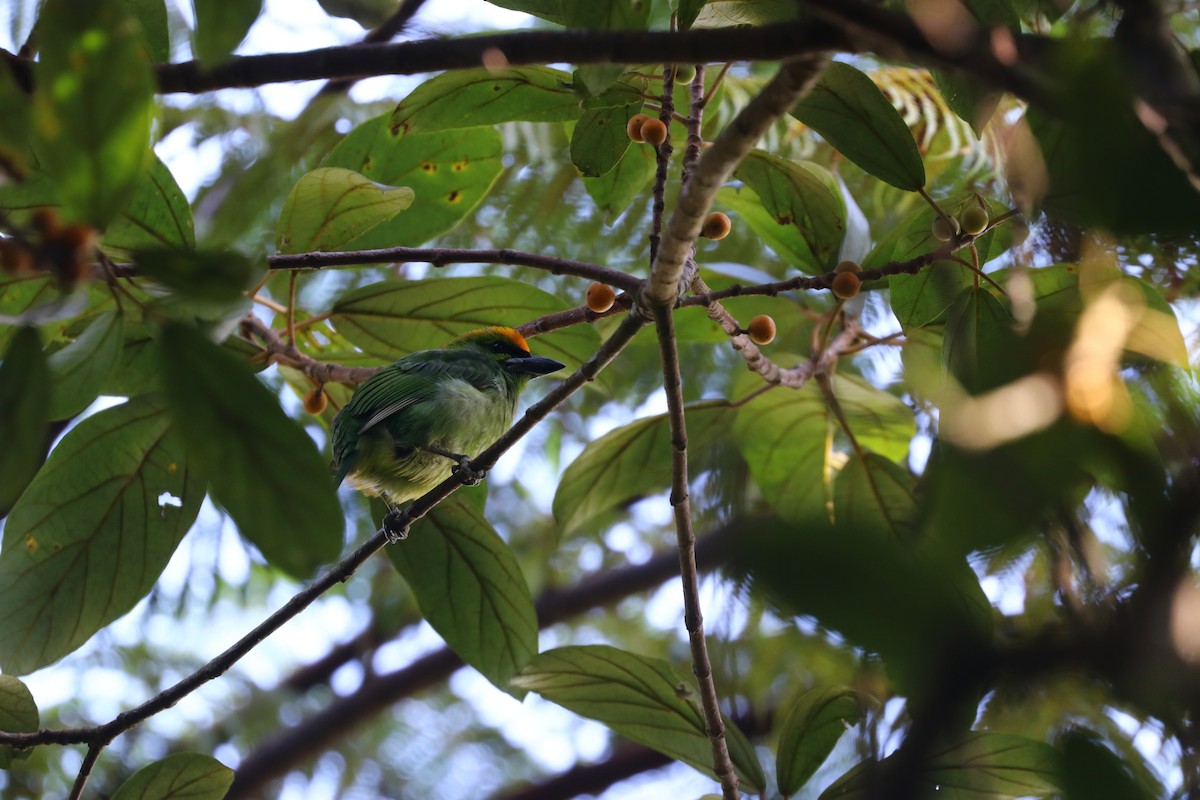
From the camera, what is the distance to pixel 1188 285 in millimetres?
2551

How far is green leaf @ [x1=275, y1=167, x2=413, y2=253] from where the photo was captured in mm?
2523

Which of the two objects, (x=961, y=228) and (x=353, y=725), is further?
(x=353, y=725)

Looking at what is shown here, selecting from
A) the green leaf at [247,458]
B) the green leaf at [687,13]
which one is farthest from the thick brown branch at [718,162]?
the green leaf at [247,458]

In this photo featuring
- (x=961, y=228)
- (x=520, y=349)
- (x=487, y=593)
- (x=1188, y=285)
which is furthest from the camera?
(x=520, y=349)

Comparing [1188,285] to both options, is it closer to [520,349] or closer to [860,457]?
[860,457]

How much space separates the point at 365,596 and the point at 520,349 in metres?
3.20

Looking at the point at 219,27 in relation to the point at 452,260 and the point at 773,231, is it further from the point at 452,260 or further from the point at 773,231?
the point at 773,231

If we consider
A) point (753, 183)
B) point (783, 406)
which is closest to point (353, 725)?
point (783, 406)

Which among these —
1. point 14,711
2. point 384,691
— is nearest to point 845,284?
point 14,711

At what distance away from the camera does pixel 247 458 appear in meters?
1.17

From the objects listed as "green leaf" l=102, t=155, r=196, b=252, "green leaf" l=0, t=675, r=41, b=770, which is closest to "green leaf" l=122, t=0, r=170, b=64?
"green leaf" l=102, t=155, r=196, b=252

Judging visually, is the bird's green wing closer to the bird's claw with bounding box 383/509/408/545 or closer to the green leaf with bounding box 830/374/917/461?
the bird's claw with bounding box 383/509/408/545

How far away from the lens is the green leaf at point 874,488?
294 cm

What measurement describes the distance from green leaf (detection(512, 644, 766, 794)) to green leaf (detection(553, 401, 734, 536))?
2.13ft
